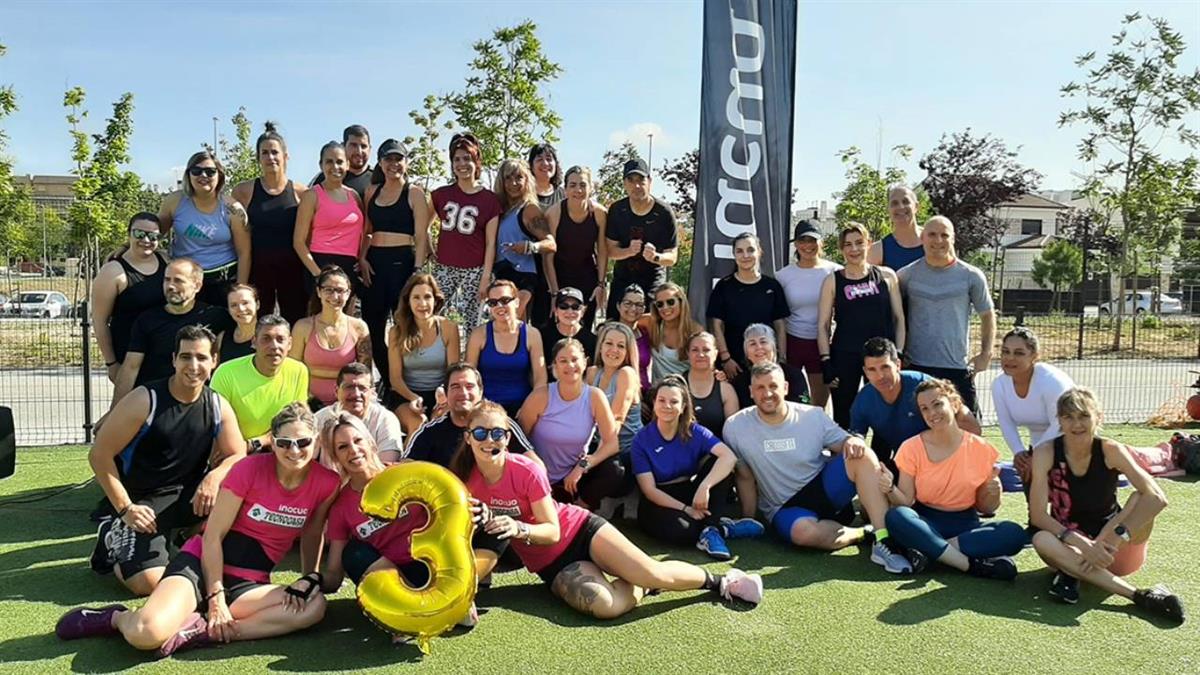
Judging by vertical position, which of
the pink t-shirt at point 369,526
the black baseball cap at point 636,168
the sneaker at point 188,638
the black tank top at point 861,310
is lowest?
the sneaker at point 188,638

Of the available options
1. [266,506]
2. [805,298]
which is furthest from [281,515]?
[805,298]

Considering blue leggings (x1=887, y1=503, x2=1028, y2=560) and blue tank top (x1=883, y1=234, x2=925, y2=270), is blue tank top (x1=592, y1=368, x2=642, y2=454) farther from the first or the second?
blue tank top (x1=883, y1=234, x2=925, y2=270)

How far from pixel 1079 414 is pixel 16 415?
38.4 feet

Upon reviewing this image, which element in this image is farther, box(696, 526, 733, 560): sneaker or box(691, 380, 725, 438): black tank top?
box(691, 380, 725, 438): black tank top

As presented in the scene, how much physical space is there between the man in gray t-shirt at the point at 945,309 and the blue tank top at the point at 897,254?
34 centimetres

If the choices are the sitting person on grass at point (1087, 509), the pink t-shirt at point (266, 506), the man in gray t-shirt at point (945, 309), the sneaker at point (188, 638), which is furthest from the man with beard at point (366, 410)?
the man in gray t-shirt at point (945, 309)

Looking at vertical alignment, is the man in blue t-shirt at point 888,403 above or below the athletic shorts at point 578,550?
above

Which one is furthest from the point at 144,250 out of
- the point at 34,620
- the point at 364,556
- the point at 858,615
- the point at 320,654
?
the point at 858,615

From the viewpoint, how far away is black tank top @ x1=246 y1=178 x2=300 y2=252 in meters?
6.57

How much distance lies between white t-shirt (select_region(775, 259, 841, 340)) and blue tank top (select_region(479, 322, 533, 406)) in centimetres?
215

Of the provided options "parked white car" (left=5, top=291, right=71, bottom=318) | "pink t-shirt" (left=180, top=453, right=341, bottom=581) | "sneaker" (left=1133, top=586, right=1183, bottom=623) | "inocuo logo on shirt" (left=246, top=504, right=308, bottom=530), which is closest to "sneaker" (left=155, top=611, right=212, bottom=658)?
"pink t-shirt" (left=180, top=453, right=341, bottom=581)

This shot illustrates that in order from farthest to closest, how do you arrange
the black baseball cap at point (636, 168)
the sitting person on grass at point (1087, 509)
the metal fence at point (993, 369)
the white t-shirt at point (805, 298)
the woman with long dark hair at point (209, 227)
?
the metal fence at point (993, 369)
the black baseball cap at point (636, 168)
the white t-shirt at point (805, 298)
the woman with long dark hair at point (209, 227)
the sitting person on grass at point (1087, 509)

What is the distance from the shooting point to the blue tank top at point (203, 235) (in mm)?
6309

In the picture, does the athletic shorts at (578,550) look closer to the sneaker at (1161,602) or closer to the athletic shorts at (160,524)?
the athletic shorts at (160,524)
